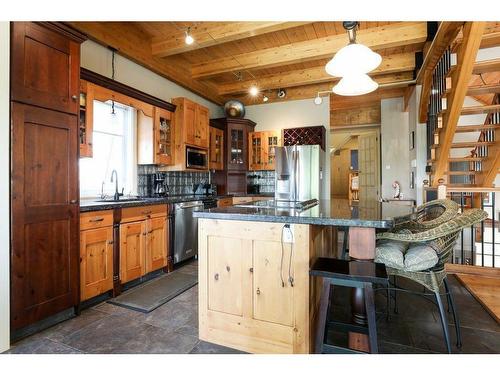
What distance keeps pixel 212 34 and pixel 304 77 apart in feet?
6.48

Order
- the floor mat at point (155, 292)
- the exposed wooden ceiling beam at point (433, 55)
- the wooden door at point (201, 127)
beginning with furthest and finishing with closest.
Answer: the wooden door at point (201, 127) < the exposed wooden ceiling beam at point (433, 55) < the floor mat at point (155, 292)

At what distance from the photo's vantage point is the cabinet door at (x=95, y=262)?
2.32 m

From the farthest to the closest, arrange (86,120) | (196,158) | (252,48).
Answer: (196,158) → (252,48) → (86,120)

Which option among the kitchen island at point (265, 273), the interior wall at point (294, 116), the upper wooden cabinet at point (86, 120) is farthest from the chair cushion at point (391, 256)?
the interior wall at point (294, 116)

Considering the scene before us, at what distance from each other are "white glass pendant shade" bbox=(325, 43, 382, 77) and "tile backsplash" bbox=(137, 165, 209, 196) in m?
2.85

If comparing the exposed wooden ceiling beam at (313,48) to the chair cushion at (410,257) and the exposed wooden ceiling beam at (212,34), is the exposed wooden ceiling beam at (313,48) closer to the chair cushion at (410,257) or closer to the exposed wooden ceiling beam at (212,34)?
the exposed wooden ceiling beam at (212,34)

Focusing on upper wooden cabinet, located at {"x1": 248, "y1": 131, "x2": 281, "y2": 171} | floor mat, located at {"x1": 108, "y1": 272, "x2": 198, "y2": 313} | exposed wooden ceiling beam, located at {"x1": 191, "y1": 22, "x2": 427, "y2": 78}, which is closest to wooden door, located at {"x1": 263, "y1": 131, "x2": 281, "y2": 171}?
upper wooden cabinet, located at {"x1": 248, "y1": 131, "x2": 281, "y2": 171}

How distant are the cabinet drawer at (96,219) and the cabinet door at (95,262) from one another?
4cm

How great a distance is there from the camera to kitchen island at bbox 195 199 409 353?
1576 mm

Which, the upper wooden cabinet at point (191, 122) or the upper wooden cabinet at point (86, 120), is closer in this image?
the upper wooden cabinet at point (86, 120)

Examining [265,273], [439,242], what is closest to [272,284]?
[265,273]

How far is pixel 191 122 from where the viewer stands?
4125 mm

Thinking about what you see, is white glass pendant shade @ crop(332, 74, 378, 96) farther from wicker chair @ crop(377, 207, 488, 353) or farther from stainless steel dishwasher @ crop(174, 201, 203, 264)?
stainless steel dishwasher @ crop(174, 201, 203, 264)

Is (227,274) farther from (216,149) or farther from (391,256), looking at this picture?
(216,149)
